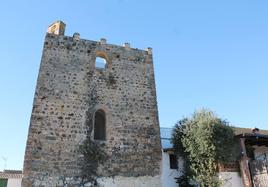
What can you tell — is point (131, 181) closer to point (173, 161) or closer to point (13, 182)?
point (173, 161)

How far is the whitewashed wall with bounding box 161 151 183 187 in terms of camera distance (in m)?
15.8

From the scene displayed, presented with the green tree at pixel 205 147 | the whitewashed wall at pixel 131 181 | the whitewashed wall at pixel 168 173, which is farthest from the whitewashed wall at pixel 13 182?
the green tree at pixel 205 147

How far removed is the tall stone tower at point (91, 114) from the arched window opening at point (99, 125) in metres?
0.01

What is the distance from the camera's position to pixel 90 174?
44.9 feet

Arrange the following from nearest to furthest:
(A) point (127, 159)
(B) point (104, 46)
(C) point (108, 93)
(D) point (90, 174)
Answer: (D) point (90, 174) → (A) point (127, 159) → (C) point (108, 93) → (B) point (104, 46)

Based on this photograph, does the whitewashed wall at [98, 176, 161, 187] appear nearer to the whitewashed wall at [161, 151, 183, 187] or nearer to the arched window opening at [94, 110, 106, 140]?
the whitewashed wall at [161, 151, 183, 187]

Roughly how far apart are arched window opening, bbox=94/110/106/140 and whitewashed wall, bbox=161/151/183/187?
12.6 ft

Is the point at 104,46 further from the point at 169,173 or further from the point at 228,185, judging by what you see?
Result: the point at 228,185

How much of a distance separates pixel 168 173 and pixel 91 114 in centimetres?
534

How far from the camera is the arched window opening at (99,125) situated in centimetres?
1482

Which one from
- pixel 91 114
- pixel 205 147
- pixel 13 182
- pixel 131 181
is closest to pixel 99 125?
pixel 91 114

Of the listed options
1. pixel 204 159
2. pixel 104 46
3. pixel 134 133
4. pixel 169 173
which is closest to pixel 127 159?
pixel 134 133

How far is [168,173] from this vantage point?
16.2m

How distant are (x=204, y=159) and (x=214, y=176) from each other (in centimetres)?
94
